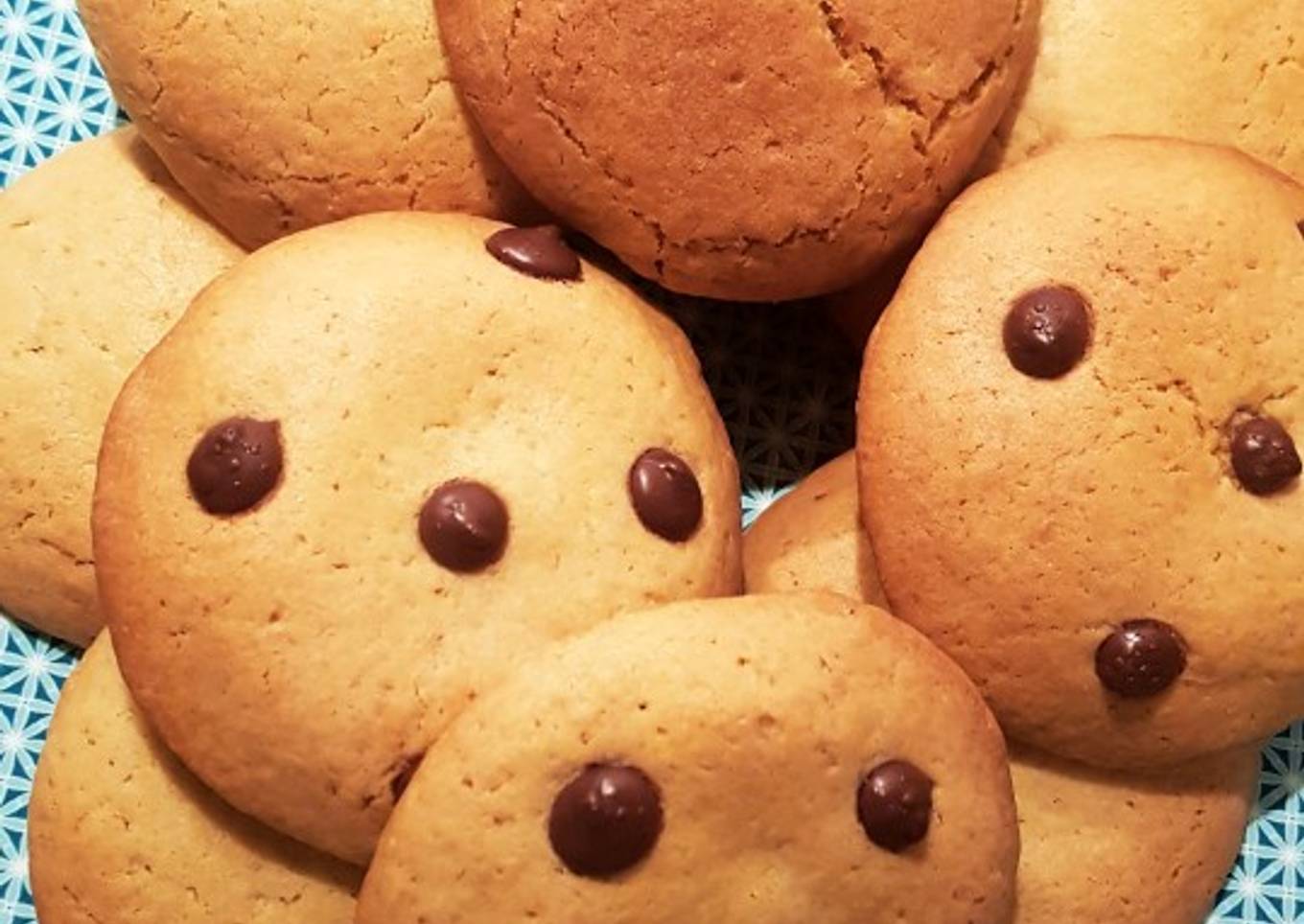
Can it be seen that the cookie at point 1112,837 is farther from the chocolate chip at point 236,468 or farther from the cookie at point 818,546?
the chocolate chip at point 236,468

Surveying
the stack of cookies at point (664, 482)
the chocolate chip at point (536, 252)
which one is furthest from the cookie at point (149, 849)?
the chocolate chip at point (536, 252)

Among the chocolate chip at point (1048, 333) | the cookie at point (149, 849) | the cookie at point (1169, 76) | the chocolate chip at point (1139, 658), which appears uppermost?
the cookie at point (1169, 76)

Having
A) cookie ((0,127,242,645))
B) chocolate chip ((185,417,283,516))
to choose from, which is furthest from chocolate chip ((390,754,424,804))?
cookie ((0,127,242,645))

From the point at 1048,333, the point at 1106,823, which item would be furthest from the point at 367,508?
the point at 1106,823

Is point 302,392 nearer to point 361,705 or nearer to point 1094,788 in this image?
point 361,705

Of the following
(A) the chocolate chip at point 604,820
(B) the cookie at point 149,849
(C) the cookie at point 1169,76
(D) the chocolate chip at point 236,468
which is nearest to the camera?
(A) the chocolate chip at point 604,820
